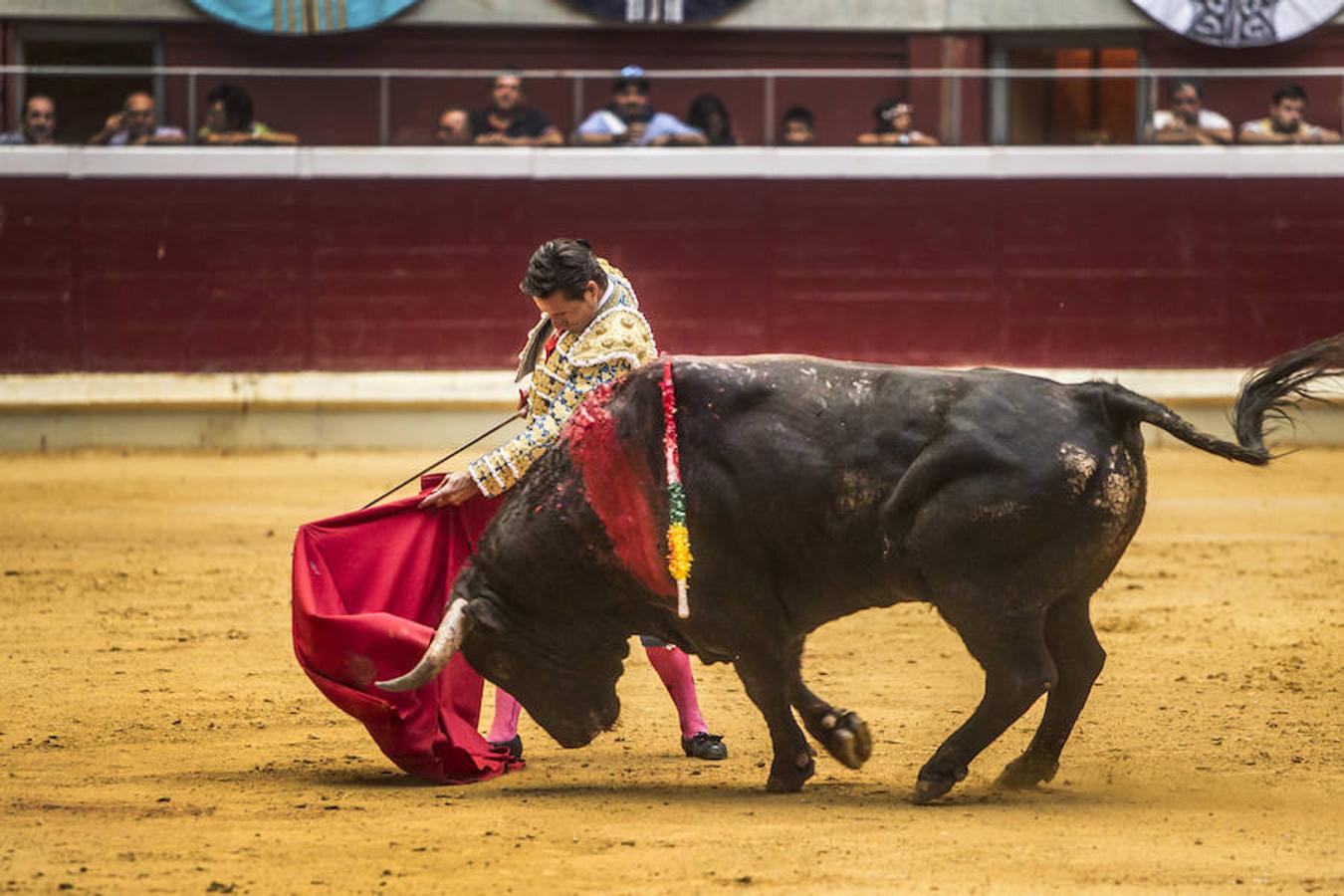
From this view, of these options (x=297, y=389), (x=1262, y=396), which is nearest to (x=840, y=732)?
(x=1262, y=396)

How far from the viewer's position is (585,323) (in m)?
4.73

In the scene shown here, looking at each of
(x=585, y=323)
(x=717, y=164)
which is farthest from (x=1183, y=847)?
(x=717, y=164)

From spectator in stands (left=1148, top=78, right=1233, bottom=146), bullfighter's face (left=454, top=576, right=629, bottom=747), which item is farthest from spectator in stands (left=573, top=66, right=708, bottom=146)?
bullfighter's face (left=454, top=576, right=629, bottom=747)

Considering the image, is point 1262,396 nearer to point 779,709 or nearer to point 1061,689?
point 1061,689

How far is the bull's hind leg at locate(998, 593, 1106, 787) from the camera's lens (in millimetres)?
4598

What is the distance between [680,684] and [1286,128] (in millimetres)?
8287

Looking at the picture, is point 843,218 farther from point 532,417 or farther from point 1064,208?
point 532,417

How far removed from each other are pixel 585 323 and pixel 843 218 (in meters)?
7.81

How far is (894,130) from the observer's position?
12344mm

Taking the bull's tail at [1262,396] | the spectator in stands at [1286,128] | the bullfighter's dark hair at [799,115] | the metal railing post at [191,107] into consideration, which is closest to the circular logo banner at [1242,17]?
the spectator in stands at [1286,128]

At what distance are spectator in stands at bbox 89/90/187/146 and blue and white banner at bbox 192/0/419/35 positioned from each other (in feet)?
3.40

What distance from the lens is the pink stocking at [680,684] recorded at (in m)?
5.12

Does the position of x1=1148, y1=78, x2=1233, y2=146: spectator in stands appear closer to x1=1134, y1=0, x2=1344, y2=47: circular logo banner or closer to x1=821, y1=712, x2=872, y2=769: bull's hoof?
x1=1134, y1=0, x2=1344, y2=47: circular logo banner

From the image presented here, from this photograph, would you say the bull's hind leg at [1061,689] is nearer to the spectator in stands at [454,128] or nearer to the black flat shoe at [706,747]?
the black flat shoe at [706,747]
